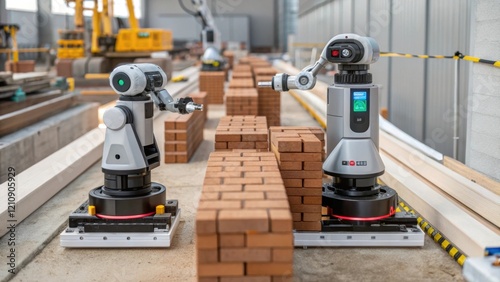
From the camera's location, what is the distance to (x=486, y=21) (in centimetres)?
634

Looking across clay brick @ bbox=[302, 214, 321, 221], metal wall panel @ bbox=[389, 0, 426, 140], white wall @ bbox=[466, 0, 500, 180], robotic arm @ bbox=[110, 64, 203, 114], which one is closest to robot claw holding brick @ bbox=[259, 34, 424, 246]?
clay brick @ bbox=[302, 214, 321, 221]

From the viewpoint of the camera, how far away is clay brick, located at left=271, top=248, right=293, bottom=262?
12.1 ft

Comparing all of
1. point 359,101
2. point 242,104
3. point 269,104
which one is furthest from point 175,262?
point 269,104

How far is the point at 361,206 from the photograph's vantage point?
5.27 m

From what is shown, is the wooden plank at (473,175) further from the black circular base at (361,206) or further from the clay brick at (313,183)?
the clay brick at (313,183)

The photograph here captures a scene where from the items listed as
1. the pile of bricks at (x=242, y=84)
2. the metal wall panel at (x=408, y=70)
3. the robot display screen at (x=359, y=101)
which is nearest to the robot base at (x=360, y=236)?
the robot display screen at (x=359, y=101)

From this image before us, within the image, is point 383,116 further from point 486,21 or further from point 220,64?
point 220,64

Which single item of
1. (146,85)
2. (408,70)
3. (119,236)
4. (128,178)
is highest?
(408,70)

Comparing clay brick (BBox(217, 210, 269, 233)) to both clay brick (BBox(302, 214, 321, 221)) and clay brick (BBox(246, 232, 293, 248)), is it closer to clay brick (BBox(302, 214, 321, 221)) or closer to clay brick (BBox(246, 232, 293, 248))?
clay brick (BBox(246, 232, 293, 248))

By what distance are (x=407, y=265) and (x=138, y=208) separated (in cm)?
236

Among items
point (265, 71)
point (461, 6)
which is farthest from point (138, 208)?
point (265, 71)

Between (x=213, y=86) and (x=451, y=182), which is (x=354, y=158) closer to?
(x=451, y=182)

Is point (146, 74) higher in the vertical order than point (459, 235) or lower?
higher

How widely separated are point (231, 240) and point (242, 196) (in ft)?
1.52
